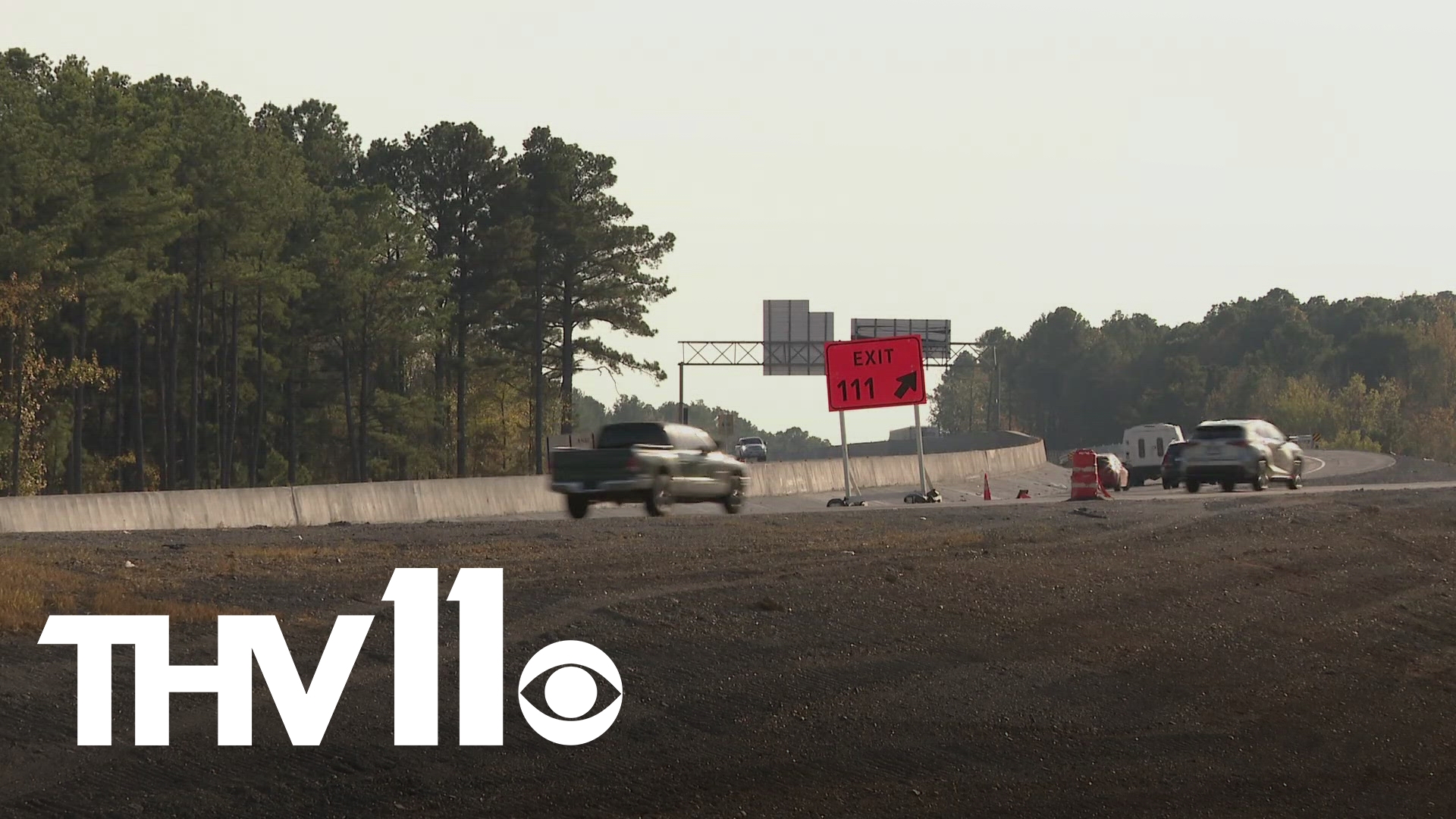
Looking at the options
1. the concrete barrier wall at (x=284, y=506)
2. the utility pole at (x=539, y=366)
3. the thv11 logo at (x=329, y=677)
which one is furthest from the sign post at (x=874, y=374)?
the utility pole at (x=539, y=366)

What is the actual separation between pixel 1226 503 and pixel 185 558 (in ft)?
69.8

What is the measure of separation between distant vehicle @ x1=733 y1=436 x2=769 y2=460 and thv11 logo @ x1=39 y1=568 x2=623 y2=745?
332ft

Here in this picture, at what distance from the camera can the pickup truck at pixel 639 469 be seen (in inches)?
1342

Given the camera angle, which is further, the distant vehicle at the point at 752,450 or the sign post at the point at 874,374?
the distant vehicle at the point at 752,450

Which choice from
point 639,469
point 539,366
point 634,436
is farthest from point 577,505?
point 539,366

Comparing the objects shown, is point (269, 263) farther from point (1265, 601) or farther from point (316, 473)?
point (1265, 601)

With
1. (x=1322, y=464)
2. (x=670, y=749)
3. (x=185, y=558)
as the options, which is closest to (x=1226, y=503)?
(x=185, y=558)

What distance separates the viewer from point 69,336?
3152 inches

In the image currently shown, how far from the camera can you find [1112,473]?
5697 centimetres

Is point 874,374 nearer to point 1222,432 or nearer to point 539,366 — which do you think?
point 1222,432

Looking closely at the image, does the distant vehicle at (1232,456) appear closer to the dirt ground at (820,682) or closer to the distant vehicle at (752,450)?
the dirt ground at (820,682)

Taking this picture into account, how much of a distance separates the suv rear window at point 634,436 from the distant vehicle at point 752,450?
82489 mm

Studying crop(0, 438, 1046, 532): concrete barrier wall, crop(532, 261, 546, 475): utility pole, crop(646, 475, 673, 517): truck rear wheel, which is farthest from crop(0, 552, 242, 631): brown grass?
crop(532, 261, 546, 475): utility pole

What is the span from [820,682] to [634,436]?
19.5 m
